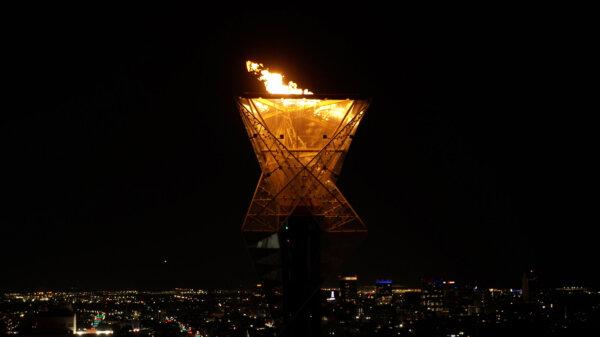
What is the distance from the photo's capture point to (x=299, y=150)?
17.7 m

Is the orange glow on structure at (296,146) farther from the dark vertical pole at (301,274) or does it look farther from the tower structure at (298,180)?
the dark vertical pole at (301,274)

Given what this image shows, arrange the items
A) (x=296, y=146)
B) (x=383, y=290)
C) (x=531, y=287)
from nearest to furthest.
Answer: (x=296, y=146)
(x=531, y=287)
(x=383, y=290)

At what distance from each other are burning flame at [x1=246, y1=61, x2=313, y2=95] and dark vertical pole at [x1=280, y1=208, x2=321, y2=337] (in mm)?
2323

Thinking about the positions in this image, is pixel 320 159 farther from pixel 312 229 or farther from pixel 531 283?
pixel 531 283

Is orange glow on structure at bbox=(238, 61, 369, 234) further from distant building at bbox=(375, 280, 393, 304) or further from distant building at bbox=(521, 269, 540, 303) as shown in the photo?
distant building at bbox=(375, 280, 393, 304)

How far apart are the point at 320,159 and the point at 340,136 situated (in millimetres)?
607

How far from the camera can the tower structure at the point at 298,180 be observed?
17.4 m

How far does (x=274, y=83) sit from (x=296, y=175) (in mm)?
1860

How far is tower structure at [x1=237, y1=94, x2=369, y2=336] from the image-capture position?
17.4m

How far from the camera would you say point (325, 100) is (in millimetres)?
17422

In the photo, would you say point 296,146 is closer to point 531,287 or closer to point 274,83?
point 274,83

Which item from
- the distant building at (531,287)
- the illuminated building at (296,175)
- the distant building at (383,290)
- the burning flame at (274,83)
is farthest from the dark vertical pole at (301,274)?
the distant building at (383,290)

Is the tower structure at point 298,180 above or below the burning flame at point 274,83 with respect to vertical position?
below

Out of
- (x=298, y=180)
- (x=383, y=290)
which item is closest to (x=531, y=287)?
(x=383, y=290)
